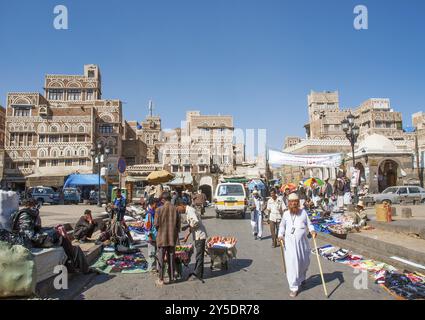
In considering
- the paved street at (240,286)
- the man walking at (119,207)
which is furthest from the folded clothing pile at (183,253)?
the man walking at (119,207)

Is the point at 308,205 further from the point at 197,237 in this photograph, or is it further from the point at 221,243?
the point at 197,237

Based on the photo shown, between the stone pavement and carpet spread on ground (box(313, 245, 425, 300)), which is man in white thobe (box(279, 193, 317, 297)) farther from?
the stone pavement

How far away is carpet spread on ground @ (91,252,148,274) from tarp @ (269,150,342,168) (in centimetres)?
1365

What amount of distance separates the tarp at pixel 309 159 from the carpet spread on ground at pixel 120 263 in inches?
538

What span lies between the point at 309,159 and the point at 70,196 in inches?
787

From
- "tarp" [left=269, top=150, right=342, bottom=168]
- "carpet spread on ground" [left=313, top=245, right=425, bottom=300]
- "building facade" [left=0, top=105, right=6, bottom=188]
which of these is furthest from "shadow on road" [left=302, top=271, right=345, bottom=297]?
"building facade" [left=0, top=105, right=6, bottom=188]

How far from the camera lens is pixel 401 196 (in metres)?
22.3

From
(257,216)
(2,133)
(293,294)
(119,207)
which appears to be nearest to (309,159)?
(257,216)

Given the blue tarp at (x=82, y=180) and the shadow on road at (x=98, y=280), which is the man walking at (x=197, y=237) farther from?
the blue tarp at (x=82, y=180)

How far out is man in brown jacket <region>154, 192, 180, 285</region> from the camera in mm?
6203

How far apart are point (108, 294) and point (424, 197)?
22.9 m
